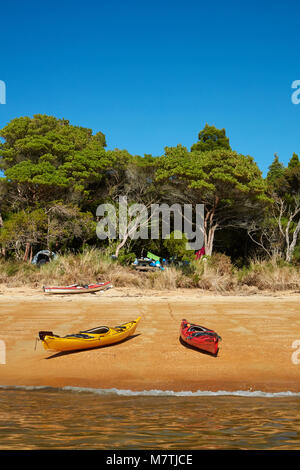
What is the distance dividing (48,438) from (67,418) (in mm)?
841

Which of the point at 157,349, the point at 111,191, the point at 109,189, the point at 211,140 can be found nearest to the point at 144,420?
the point at 157,349

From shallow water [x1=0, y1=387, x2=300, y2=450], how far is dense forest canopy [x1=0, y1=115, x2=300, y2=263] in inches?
596

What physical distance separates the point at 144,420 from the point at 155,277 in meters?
10.6

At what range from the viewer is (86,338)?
277 inches

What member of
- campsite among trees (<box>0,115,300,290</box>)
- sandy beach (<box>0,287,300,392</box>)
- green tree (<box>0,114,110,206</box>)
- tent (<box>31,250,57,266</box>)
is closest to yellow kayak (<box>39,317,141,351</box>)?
sandy beach (<box>0,287,300,392</box>)

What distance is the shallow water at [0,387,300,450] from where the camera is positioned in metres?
3.53

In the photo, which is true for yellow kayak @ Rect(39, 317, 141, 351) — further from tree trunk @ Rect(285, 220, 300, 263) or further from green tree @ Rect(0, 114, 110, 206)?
tree trunk @ Rect(285, 220, 300, 263)

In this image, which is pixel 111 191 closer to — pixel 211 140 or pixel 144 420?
pixel 211 140

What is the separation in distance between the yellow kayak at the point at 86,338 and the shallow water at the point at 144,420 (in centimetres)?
97

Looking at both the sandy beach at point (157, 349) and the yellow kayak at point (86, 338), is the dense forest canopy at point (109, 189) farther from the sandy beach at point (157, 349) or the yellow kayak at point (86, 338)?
the yellow kayak at point (86, 338)

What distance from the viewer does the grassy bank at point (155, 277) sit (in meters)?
14.6
